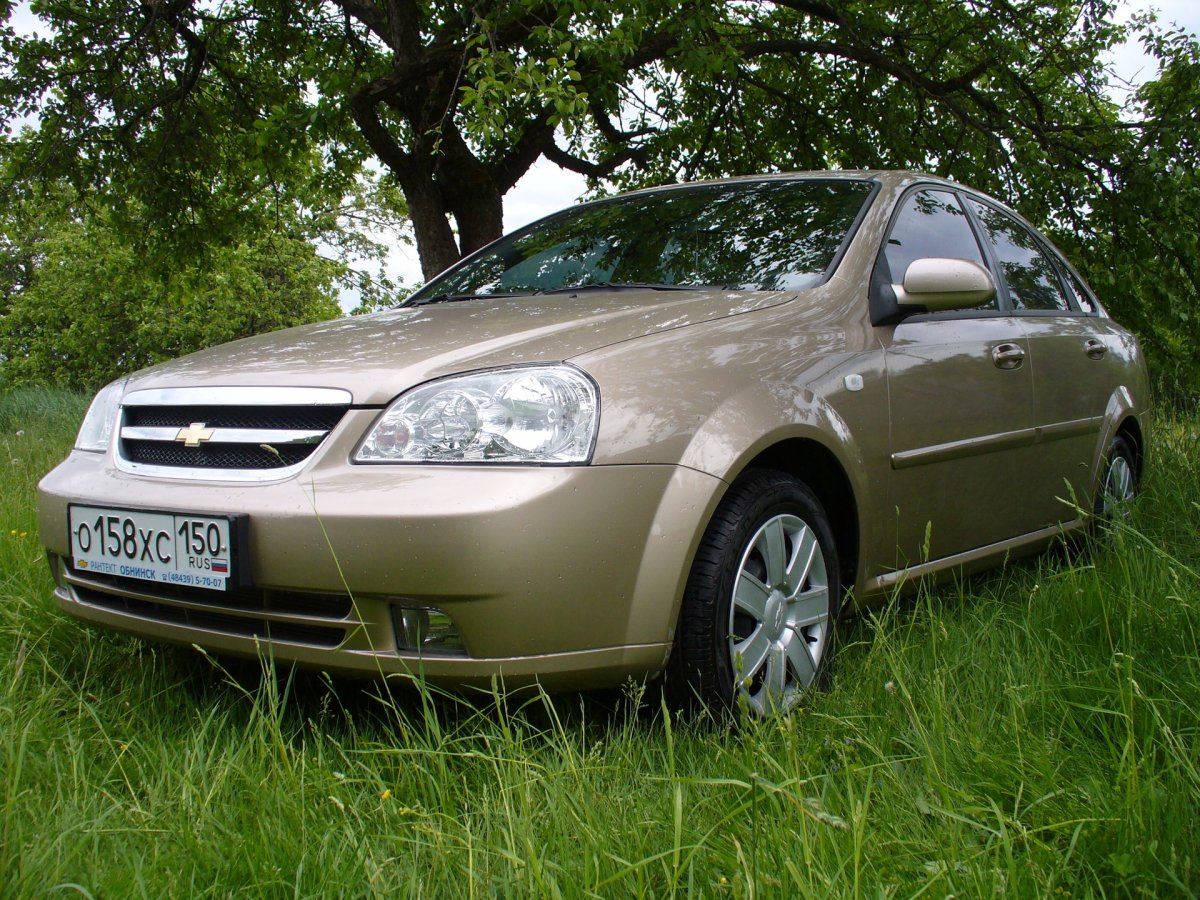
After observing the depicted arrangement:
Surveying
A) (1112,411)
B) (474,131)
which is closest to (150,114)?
(474,131)

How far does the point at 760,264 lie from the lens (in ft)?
9.36

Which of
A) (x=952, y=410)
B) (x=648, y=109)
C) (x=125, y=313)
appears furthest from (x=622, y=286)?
(x=125, y=313)

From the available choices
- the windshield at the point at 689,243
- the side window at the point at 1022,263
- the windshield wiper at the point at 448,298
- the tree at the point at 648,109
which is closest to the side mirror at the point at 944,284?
the windshield at the point at 689,243

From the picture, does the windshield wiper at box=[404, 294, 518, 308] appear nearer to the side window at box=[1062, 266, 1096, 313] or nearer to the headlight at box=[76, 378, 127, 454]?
the headlight at box=[76, 378, 127, 454]

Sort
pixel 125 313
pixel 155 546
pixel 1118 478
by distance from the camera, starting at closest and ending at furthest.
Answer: pixel 155 546 < pixel 1118 478 < pixel 125 313

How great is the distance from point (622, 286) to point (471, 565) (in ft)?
4.23

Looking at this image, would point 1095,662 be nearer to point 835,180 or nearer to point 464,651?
point 464,651

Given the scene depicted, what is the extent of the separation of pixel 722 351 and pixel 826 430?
37 centimetres

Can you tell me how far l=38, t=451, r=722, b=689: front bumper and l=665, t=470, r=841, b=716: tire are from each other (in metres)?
0.09

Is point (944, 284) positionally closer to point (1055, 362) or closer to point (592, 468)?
point (1055, 362)

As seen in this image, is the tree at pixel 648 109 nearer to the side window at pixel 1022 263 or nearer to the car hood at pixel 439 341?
the side window at pixel 1022 263

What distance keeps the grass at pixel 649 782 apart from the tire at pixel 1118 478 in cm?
123

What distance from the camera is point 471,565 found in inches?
72.7

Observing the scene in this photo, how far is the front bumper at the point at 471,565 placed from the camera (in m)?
1.86
